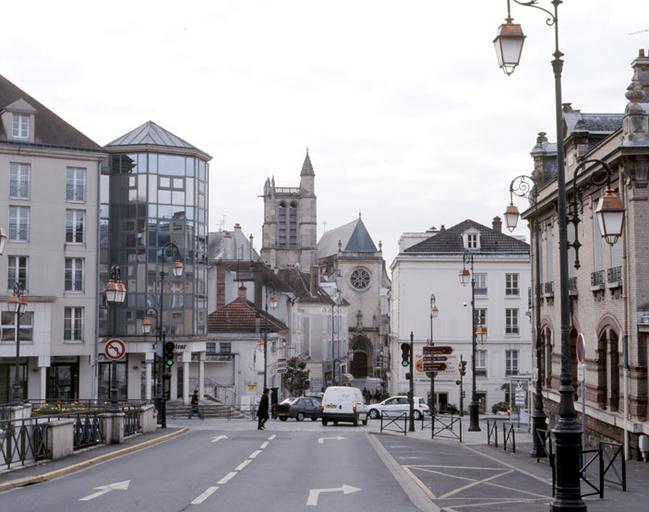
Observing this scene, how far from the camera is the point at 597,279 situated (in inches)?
1102

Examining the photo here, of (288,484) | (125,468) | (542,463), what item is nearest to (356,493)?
(288,484)

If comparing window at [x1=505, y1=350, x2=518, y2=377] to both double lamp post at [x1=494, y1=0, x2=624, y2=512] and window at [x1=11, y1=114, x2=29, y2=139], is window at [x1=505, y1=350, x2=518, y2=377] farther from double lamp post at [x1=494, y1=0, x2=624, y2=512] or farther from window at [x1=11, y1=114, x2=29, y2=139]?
double lamp post at [x1=494, y1=0, x2=624, y2=512]

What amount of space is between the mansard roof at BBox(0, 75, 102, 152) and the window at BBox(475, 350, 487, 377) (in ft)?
102

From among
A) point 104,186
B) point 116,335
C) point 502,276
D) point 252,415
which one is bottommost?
point 252,415

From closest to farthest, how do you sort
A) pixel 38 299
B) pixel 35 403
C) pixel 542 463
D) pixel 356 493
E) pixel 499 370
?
pixel 356 493 < pixel 542 463 < pixel 35 403 < pixel 38 299 < pixel 499 370

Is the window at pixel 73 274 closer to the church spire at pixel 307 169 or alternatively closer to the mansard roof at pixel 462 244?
the mansard roof at pixel 462 244

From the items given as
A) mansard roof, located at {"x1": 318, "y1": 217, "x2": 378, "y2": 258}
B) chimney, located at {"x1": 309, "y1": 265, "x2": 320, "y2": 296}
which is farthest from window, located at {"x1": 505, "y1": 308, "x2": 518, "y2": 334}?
mansard roof, located at {"x1": 318, "y1": 217, "x2": 378, "y2": 258}

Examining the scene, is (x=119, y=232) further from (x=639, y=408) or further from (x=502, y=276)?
(x=639, y=408)

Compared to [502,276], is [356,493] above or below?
below

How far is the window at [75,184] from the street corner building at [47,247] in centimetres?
6

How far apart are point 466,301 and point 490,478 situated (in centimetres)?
4937

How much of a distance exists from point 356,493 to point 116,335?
40174mm

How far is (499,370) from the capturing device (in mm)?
66125

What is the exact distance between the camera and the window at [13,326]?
48.3 metres
